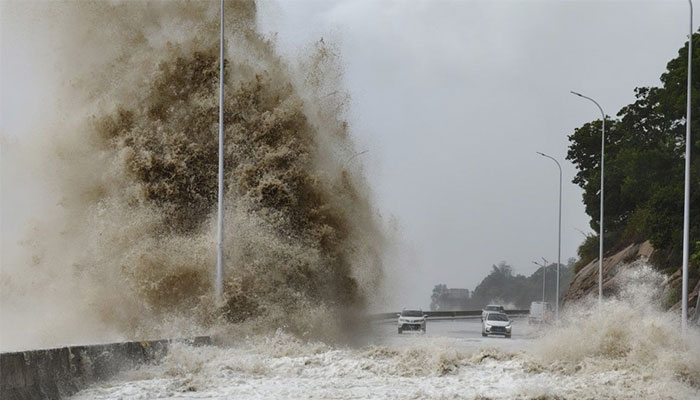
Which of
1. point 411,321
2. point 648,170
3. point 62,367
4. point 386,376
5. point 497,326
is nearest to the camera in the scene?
point 62,367

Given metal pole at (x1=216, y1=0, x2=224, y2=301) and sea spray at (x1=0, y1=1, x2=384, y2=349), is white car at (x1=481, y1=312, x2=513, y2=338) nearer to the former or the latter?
sea spray at (x1=0, y1=1, x2=384, y2=349)

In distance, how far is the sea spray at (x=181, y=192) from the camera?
90.5 feet

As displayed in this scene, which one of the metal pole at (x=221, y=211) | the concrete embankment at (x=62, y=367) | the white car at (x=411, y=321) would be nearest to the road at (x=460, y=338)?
the white car at (x=411, y=321)

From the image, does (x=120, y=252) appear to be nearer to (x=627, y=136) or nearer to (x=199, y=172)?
(x=199, y=172)

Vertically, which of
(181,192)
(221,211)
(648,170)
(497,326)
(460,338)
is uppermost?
(648,170)

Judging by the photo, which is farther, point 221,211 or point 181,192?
point 181,192

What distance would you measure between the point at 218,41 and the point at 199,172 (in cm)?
447

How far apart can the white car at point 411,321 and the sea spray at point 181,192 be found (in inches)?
678

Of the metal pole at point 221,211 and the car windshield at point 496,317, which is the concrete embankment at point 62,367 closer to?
the metal pole at point 221,211

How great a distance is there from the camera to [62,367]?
15.7 metres

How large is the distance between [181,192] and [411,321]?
22.7 m

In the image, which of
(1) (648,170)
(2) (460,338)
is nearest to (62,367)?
(2) (460,338)

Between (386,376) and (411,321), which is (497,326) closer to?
(411,321)

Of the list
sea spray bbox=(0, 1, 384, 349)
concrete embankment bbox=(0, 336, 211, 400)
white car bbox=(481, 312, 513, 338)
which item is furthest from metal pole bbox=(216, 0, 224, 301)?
white car bbox=(481, 312, 513, 338)
